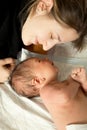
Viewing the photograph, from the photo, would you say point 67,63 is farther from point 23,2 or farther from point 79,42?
point 23,2

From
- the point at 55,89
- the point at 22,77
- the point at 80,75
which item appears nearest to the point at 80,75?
Result: the point at 80,75

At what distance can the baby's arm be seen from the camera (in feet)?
3.71

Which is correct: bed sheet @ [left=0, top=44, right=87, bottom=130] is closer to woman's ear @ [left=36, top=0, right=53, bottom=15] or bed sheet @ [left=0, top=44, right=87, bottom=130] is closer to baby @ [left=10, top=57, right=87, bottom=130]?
baby @ [left=10, top=57, right=87, bottom=130]

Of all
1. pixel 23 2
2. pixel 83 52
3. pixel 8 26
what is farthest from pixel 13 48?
pixel 83 52

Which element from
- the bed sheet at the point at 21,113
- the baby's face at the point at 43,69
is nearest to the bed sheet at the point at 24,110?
the bed sheet at the point at 21,113

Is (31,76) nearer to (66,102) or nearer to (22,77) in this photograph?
(22,77)

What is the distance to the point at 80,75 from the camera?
3.71ft

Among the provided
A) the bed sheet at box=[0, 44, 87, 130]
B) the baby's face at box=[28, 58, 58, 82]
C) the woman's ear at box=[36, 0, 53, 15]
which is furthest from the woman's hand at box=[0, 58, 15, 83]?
the woman's ear at box=[36, 0, 53, 15]

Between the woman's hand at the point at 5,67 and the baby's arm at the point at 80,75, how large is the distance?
11.5 inches

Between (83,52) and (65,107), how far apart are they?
1.29 ft

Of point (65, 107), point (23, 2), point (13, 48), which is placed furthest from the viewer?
point (13, 48)

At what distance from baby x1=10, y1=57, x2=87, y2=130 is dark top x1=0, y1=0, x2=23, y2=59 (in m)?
0.16

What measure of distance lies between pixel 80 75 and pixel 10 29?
1.22 feet

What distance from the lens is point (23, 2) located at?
1.18 metres
